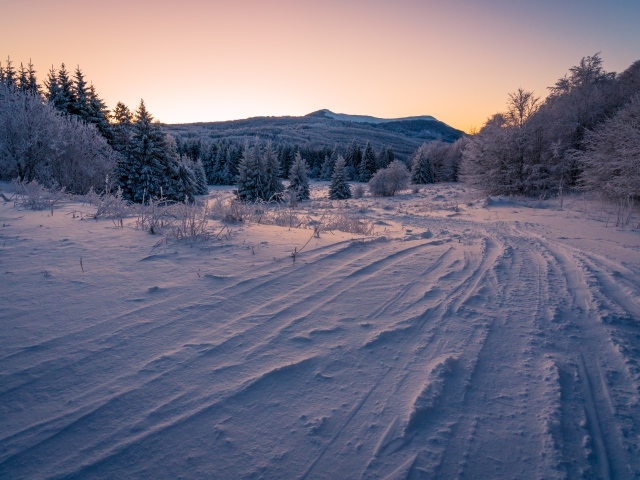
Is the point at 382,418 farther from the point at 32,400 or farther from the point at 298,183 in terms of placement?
the point at 298,183

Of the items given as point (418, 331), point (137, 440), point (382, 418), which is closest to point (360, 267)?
point (418, 331)

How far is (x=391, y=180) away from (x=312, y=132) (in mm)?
113246

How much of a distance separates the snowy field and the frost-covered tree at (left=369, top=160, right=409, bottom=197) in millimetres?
29804

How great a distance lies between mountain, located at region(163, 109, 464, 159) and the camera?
117m

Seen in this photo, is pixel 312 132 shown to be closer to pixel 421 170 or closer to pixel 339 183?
pixel 421 170

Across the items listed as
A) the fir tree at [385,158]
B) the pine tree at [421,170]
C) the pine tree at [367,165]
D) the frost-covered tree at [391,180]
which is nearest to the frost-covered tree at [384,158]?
the fir tree at [385,158]

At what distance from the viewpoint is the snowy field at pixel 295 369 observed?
1488 millimetres

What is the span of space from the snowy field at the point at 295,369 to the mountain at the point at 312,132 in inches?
3702

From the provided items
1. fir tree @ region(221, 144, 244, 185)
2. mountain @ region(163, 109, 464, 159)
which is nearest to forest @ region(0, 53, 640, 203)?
fir tree @ region(221, 144, 244, 185)

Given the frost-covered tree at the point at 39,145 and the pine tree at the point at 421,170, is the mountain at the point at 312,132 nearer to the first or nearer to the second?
the pine tree at the point at 421,170

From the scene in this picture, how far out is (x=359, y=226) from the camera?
670cm

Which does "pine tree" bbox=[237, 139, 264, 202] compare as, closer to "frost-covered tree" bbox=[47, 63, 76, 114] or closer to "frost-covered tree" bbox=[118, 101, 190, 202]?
"frost-covered tree" bbox=[118, 101, 190, 202]

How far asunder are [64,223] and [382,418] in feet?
15.9

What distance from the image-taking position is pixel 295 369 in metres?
2.02
